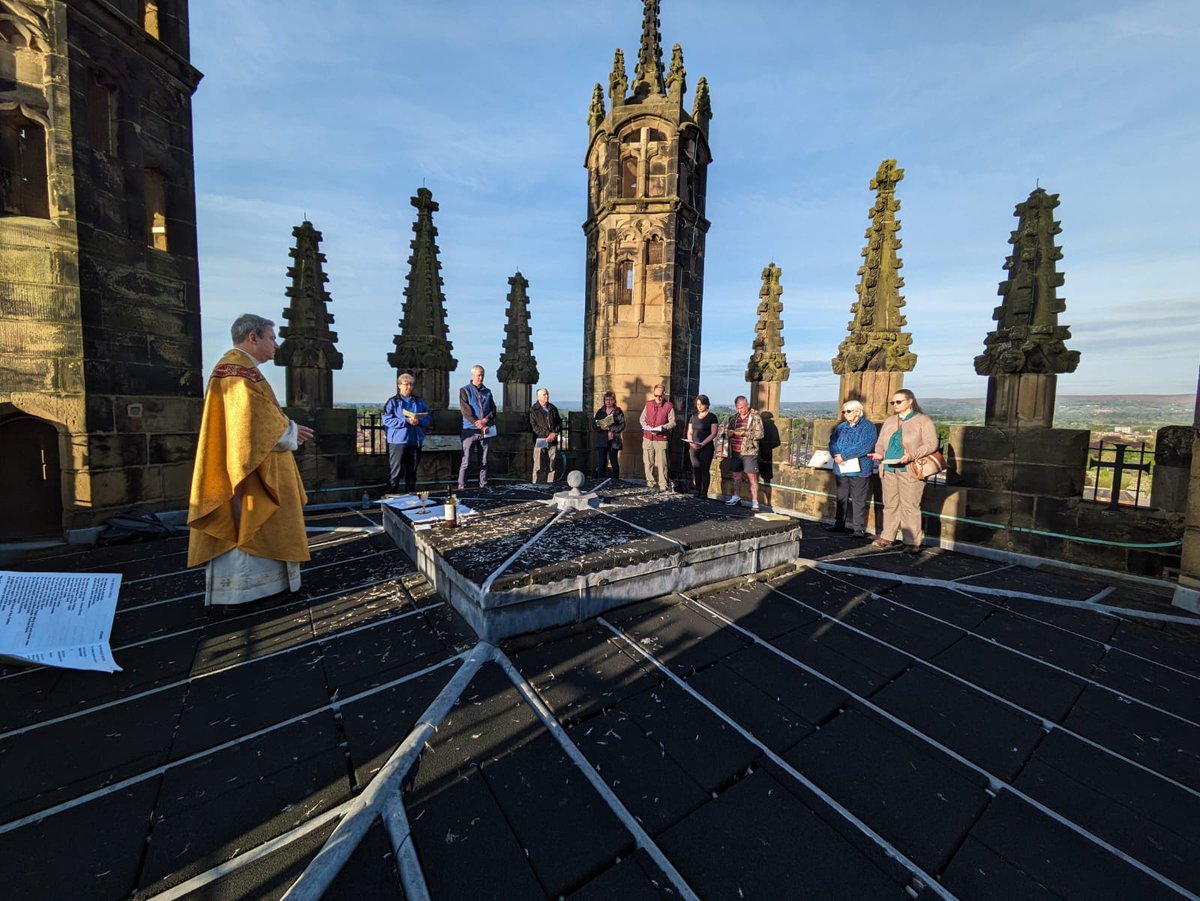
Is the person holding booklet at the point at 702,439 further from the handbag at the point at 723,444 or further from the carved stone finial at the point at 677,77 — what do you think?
the carved stone finial at the point at 677,77

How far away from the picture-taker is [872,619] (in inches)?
137

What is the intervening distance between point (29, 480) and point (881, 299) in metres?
11.4

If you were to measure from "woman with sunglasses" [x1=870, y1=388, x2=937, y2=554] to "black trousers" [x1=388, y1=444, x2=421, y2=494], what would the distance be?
21.5ft

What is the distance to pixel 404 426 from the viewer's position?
286 inches

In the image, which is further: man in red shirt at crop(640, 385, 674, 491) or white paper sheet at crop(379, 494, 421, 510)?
man in red shirt at crop(640, 385, 674, 491)

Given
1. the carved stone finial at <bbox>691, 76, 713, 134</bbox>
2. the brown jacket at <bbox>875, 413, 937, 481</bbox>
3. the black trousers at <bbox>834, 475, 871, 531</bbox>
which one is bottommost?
the black trousers at <bbox>834, 475, 871, 531</bbox>

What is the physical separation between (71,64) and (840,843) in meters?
9.53

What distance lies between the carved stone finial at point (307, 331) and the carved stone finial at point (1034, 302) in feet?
31.1

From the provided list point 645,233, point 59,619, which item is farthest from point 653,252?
point 59,619

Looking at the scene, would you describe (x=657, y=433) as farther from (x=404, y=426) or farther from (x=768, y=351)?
(x=404, y=426)

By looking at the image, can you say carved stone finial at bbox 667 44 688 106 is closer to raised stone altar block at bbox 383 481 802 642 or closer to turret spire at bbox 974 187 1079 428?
turret spire at bbox 974 187 1079 428

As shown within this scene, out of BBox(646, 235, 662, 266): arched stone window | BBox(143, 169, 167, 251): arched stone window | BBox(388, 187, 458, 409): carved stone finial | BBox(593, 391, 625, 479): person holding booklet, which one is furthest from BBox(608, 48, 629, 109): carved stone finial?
BBox(143, 169, 167, 251): arched stone window

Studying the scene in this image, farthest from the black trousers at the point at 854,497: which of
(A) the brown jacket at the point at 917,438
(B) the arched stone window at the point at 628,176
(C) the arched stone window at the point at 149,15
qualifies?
(C) the arched stone window at the point at 149,15

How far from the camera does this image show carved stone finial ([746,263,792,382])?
9367 millimetres
